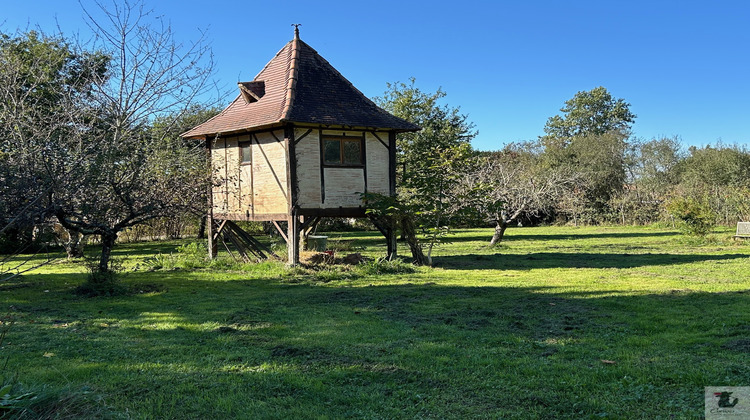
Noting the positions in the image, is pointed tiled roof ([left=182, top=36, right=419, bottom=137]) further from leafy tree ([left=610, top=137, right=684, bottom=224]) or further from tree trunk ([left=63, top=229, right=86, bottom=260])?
leafy tree ([left=610, top=137, right=684, bottom=224])

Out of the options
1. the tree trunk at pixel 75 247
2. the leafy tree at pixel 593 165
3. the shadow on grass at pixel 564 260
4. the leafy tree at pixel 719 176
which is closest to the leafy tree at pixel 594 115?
the leafy tree at pixel 593 165

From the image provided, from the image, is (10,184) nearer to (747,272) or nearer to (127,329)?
(127,329)

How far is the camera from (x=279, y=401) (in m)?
4.20

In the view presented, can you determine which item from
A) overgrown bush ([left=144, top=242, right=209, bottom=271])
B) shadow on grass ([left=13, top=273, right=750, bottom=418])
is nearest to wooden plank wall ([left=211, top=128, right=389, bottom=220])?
overgrown bush ([left=144, top=242, right=209, bottom=271])

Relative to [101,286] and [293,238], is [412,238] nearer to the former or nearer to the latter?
[293,238]

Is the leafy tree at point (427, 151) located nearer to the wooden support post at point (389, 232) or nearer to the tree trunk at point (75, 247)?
the wooden support post at point (389, 232)

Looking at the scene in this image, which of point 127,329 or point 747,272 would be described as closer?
point 127,329

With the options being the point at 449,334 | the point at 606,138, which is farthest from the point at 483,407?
the point at 606,138

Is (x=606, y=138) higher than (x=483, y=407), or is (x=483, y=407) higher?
(x=606, y=138)

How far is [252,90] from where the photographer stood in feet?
49.1

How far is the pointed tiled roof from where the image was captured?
43.6 feet

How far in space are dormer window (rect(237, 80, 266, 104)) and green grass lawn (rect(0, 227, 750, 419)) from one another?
5.84 meters

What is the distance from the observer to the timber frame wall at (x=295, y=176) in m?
13.3

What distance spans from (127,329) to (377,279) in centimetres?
575
